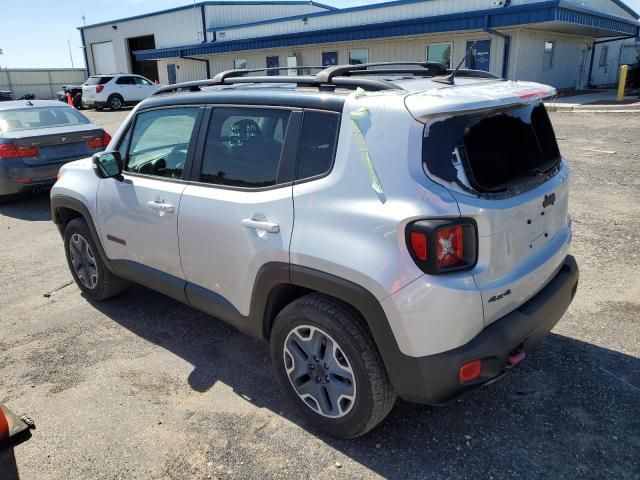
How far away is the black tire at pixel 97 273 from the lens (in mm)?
4344

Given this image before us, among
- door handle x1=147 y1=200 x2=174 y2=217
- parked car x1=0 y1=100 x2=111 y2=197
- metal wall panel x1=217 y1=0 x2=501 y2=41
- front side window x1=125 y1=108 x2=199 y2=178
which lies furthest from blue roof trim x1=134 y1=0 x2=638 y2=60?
door handle x1=147 y1=200 x2=174 y2=217

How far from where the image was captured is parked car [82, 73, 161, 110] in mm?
27156

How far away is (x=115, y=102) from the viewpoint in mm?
27797

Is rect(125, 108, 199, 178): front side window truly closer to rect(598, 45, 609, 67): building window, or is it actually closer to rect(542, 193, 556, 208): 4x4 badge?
rect(542, 193, 556, 208): 4x4 badge

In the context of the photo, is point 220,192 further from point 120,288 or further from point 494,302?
point 120,288

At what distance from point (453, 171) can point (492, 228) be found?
31 centimetres

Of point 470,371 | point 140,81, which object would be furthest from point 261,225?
point 140,81

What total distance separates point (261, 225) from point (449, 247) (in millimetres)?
1010

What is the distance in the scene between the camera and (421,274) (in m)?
2.22

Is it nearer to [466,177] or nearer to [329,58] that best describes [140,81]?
[329,58]

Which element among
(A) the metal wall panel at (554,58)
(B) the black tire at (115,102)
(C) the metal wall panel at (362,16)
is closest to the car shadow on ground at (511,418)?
(A) the metal wall panel at (554,58)

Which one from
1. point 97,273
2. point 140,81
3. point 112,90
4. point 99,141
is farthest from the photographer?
point 140,81

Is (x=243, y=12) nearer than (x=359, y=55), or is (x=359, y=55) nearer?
(x=359, y=55)

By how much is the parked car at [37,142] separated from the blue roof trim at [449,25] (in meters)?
14.8
